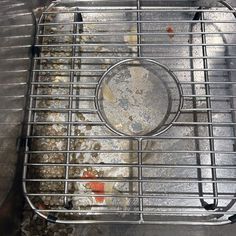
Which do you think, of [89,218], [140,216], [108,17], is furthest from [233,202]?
[108,17]

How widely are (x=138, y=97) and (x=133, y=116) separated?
50mm

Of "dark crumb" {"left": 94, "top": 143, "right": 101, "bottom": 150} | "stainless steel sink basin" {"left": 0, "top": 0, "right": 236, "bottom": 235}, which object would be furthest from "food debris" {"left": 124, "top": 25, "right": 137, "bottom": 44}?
"dark crumb" {"left": 94, "top": 143, "right": 101, "bottom": 150}

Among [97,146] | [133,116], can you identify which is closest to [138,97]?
[133,116]

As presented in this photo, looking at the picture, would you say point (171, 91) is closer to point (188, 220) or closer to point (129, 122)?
point (129, 122)

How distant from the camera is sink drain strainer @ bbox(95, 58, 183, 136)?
0.89 metres

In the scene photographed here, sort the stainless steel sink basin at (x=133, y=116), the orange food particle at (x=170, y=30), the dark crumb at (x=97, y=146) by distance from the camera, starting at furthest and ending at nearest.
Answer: the orange food particle at (x=170, y=30) < the dark crumb at (x=97, y=146) < the stainless steel sink basin at (x=133, y=116)

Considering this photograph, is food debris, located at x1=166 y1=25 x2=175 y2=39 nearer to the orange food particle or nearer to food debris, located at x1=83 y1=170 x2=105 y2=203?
the orange food particle

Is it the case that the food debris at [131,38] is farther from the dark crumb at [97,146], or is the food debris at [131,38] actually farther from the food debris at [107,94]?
the dark crumb at [97,146]

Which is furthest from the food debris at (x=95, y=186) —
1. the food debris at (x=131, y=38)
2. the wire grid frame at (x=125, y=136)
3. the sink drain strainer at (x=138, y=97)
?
the food debris at (x=131, y=38)

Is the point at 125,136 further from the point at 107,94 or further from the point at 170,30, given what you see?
the point at 170,30

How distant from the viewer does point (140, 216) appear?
777mm

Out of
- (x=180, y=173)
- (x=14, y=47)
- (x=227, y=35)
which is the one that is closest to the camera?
(x=14, y=47)

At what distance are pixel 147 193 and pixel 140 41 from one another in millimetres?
370

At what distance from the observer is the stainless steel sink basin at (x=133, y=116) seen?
30.5 inches
